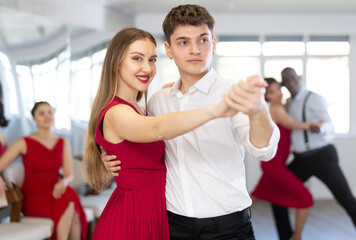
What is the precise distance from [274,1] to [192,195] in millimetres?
5188

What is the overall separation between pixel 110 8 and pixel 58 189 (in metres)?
3.65

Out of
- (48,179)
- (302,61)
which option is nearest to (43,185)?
(48,179)

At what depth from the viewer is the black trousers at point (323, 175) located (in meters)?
3.49

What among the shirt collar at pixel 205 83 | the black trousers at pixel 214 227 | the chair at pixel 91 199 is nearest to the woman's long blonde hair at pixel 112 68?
the shirt collar at pixel 205 83

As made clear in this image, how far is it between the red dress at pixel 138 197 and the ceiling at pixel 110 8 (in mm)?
3227

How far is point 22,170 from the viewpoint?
12.3ft

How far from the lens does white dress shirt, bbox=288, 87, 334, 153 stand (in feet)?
12.4

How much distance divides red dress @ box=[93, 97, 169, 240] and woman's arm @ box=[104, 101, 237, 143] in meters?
0.05

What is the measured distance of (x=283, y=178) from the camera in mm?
3775

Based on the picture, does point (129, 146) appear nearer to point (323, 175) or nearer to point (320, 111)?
point (323, 175)

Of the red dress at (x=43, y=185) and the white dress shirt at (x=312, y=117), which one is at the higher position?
the white dress shirt at (x=312, y=117)

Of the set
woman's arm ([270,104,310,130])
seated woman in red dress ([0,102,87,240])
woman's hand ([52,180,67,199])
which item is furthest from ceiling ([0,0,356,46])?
woman's arm ([270,104,310,130])

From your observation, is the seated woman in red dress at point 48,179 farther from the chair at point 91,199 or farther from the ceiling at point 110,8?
the ceiling at point 110,8

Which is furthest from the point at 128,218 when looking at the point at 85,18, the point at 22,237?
the point at 85,18
